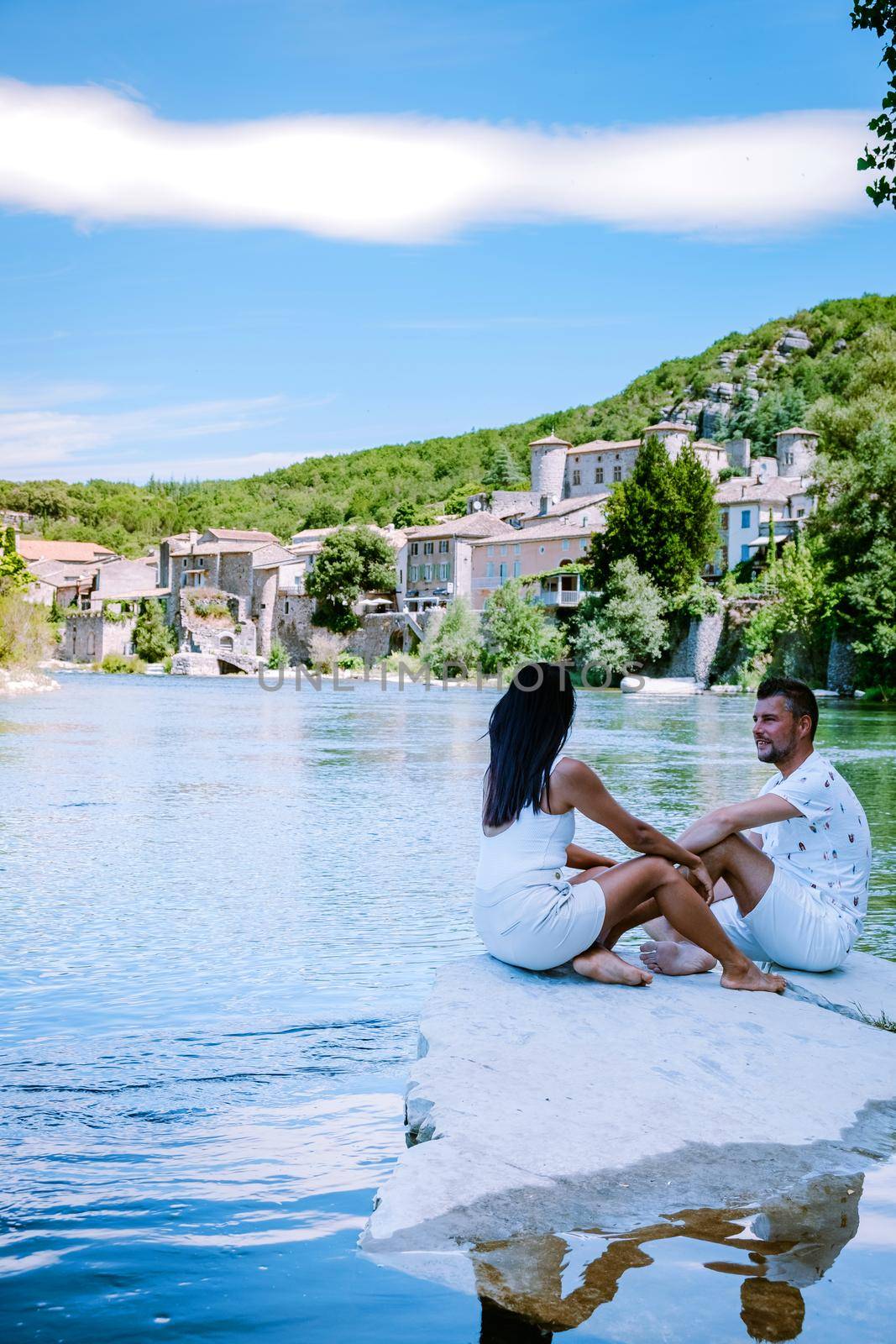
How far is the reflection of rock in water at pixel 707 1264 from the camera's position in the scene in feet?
8.24

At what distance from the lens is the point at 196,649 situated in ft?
253

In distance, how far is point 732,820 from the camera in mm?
4285

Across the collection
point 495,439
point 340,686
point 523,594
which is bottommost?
point 340,686

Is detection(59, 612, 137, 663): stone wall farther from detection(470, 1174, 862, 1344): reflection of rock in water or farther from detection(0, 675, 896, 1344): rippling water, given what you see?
detection(470, 1174, 862, 1344): reflection of rock in water

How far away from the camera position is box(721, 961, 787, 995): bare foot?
4160 mm

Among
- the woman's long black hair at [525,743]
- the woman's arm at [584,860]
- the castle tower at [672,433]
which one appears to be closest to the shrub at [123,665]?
the castle tower at [672,433]

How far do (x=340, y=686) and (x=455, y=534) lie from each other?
19366 millimetres

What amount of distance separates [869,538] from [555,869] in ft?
119

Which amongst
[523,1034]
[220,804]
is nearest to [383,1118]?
[523,1034]

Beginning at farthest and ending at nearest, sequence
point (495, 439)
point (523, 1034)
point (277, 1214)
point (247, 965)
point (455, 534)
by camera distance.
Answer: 1. point (495, 439)
2. point (455, 534)
3. point (247, 965)
4. point (523, 1034)
5. point (277, 1214)

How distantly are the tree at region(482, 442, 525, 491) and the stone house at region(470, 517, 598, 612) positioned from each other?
33784 millimetres

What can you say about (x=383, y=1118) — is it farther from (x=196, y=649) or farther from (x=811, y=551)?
(x=196, y=649)

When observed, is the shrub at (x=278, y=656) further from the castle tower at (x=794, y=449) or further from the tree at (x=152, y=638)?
the castle tower at (x=794, y=449)

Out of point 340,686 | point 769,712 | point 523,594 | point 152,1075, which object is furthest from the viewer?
point 523,594
